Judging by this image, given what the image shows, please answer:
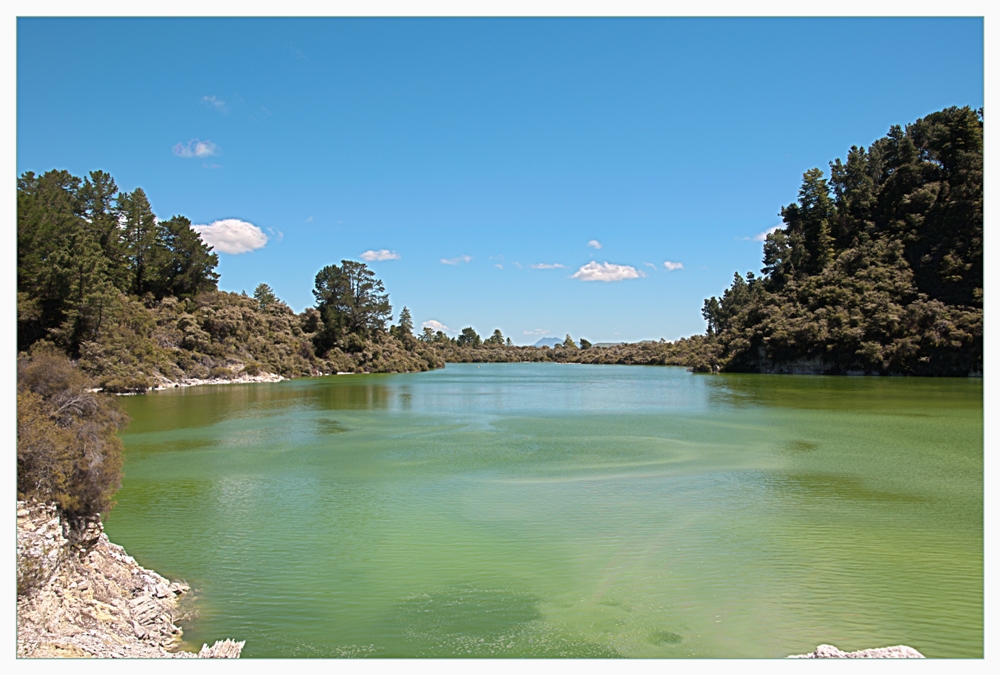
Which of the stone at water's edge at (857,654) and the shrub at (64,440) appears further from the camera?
the shrub at (64,440)

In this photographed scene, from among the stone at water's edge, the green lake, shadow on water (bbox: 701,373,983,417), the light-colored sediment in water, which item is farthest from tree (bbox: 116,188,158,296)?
the stone at water's edge

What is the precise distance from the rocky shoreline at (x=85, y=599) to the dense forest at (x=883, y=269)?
226ft

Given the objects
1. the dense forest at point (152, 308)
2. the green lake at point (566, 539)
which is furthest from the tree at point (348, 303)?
the green lake at point (566, 539)

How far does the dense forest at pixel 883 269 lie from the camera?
61.7 meters

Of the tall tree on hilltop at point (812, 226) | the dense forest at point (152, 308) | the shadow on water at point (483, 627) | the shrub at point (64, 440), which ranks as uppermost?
the tall tree on hilltop at point (812, 226)

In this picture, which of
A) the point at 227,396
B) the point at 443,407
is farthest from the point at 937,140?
the point at 227,396

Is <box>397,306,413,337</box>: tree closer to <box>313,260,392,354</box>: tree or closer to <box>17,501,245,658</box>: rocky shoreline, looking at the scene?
<box>313,260,392,354</box>: tree

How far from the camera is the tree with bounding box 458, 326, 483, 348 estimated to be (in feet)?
573

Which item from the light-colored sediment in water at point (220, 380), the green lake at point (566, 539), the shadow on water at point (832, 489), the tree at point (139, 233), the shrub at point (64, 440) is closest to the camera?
the green lake at point (566, 539)

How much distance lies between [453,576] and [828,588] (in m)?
5.27

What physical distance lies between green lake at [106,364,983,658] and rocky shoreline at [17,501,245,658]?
0.48m

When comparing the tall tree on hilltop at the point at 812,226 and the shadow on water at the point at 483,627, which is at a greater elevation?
the tall tree on hilltop at the point at 812,226

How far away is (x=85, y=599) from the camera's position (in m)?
6.76

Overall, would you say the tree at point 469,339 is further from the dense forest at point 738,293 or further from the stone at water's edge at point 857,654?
the stone at water's edge at point 857,654
